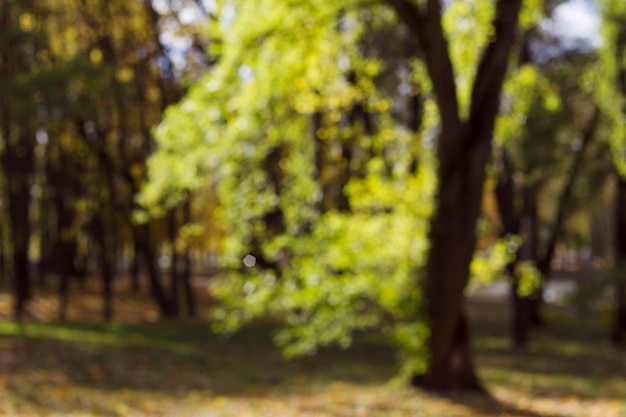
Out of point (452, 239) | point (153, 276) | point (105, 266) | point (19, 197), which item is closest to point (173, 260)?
point (153, 276)

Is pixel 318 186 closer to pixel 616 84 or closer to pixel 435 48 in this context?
pixel 435 48

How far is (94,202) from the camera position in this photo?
26.2 m

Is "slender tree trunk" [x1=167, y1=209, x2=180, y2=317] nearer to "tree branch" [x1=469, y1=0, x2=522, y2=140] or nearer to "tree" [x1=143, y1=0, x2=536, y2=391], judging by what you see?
"tree" [x1=143, y1=0, x2=536, y2=391]

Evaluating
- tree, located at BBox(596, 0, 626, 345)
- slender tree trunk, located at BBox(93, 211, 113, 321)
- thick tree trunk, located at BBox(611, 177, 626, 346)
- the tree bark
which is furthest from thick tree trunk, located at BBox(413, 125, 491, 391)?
slender tree trunk, located at BBox(93, 211, 113, 321)

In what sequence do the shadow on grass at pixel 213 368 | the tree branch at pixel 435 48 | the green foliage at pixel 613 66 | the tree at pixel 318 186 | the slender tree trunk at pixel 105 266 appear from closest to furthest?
the tree at pixel 318 186 → the tree branch at pixel 435 48 → the shadow on grass at pixel 213 368 → the green foliage at pixel 613 66 → the slender tree trunk at pixel 105 266

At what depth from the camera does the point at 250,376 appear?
1412 cm

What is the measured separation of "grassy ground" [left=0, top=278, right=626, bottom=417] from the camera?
31.6 ft

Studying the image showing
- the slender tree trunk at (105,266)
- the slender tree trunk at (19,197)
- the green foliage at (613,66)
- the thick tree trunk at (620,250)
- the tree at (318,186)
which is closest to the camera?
the tree at (318,186)

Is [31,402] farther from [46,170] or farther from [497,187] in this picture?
[46,170]

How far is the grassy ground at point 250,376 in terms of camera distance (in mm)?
9617

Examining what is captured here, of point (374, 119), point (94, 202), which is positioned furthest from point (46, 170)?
point (374, 119)

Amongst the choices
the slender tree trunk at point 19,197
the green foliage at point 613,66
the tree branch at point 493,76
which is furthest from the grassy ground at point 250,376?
the green foliage at point 613,66

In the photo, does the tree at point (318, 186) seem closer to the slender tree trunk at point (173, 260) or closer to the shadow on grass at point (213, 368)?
the shadow on grass at point (213, 368)

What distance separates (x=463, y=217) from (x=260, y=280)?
2.31 meters
